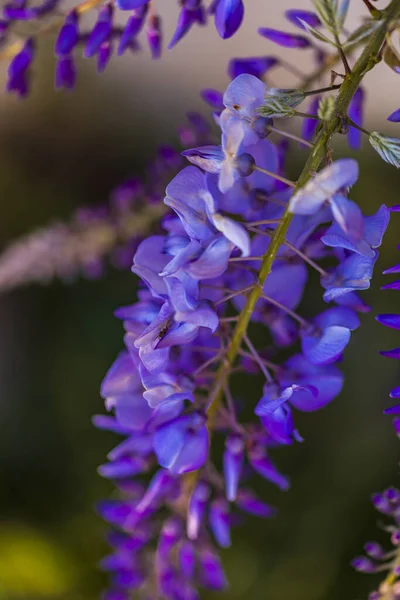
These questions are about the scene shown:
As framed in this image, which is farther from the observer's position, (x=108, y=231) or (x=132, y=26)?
(x=108, y=231)

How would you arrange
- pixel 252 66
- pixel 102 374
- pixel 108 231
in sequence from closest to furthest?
pixel 252 66, pixel 108 231, pixel 102 374

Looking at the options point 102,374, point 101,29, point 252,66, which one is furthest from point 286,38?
point 102,374

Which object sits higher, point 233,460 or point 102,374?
point 233,460

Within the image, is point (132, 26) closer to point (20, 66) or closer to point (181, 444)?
point (20, 66)

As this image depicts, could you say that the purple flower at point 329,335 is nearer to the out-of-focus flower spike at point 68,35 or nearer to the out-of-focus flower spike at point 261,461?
the out-of-focus flower spike at point 261,461

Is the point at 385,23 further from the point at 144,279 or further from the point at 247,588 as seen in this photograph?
the point at 247,588

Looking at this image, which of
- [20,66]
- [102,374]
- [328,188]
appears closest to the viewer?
[328,188]

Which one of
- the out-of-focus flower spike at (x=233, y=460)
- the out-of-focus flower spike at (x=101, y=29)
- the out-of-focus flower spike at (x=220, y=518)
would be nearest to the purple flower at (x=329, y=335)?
the out-of-focus flower spike at (x=233, y=460)

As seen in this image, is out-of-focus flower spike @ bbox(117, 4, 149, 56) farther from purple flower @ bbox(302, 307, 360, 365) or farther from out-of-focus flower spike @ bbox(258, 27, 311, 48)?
purple flower @ bbox(302, 307, 360, 365)
